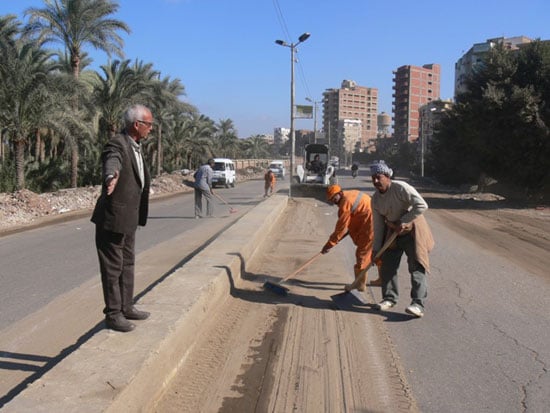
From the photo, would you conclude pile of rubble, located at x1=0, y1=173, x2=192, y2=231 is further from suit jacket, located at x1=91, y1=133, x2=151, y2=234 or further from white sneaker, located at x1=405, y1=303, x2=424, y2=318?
white sneaker, located at x1=405, y1=303, x2=424, y2=318

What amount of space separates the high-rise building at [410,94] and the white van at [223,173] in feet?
365

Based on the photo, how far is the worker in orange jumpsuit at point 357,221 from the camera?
6.63 meters

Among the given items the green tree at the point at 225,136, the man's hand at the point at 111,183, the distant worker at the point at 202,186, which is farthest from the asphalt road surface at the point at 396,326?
the green tree at the point at 225,136

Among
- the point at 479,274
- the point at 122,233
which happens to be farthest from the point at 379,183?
the point at 479,274

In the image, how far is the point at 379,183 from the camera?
19.4 ft

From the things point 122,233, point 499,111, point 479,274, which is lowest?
point 479,274

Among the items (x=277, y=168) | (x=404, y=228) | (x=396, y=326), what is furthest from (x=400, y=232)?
(x=277, y=168)

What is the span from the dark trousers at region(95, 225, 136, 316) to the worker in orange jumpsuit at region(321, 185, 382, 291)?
2917mm

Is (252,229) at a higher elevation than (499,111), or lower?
lower

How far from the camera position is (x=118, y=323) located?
4.33m

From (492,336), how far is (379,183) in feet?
6.28

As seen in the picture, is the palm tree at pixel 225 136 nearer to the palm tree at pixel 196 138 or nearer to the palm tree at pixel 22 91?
the palm tree at pixel 196 138

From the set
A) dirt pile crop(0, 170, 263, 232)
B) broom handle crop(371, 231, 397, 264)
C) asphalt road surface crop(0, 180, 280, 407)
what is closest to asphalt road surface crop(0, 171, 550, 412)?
asphalt road surface crop(0, 180, 280, 407)

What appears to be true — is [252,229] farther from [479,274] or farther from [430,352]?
[430,352]
